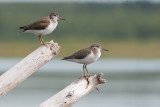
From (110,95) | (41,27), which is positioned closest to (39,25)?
(41,27)

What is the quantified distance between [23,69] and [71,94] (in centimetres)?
95

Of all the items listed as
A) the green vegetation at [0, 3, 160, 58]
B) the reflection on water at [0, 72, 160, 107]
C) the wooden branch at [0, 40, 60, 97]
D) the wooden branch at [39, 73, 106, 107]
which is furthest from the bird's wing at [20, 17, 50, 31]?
the green vegetation at [0, 3, 160, 58]

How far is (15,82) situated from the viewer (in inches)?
431

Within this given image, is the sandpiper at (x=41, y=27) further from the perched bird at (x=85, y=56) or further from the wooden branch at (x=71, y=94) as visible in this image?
the wooden branch at (x=71, y=94)

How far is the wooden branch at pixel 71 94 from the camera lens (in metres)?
11.0

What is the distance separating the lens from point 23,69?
1115 centimetres

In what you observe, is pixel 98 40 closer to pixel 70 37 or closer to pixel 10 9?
pixel 70 37

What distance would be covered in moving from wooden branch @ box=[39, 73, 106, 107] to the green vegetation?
71.8 m

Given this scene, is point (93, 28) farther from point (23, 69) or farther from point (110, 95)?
point (23, 69)

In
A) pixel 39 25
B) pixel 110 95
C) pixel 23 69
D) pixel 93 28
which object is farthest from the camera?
pixel 93 28

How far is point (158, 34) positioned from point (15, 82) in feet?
326

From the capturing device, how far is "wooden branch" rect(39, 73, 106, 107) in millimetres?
10961

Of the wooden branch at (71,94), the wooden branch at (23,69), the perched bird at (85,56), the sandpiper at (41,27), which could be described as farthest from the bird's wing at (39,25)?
the wooden branch at (71,94)

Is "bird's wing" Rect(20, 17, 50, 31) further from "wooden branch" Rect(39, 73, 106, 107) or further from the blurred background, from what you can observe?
the blurred background
